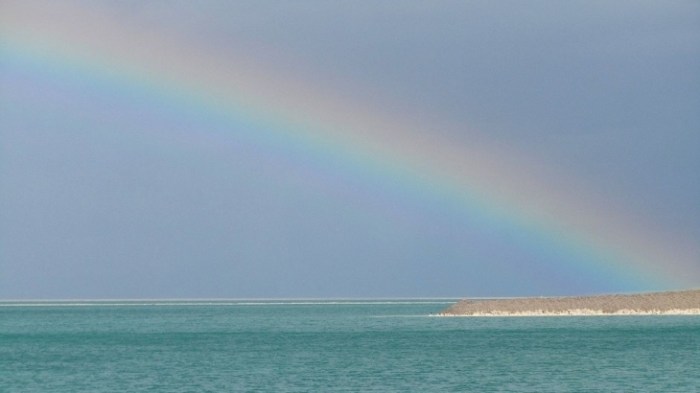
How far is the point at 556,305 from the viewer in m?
146

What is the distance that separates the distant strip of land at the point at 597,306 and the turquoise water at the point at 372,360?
1617 centimetres

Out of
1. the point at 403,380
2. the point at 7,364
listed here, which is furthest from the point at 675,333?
the point at 7,364

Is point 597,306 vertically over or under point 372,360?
over

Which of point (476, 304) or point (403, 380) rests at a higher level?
point (476, 304)

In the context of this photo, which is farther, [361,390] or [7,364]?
[7,364]

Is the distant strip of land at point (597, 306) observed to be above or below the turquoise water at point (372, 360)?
above

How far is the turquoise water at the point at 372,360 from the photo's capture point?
61.2m

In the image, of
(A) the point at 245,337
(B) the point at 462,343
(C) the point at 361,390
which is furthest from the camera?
(A) the point at 245,337

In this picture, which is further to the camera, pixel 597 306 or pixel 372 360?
pixel 597 306

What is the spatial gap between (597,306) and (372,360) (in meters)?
73.7

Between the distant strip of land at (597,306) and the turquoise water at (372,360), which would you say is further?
the distant strip of land at (597,306)

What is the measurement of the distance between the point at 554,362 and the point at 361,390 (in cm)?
1811

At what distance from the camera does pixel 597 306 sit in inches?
5743

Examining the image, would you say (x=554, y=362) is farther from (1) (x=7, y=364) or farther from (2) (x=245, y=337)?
(2) (x=245, y=337)
